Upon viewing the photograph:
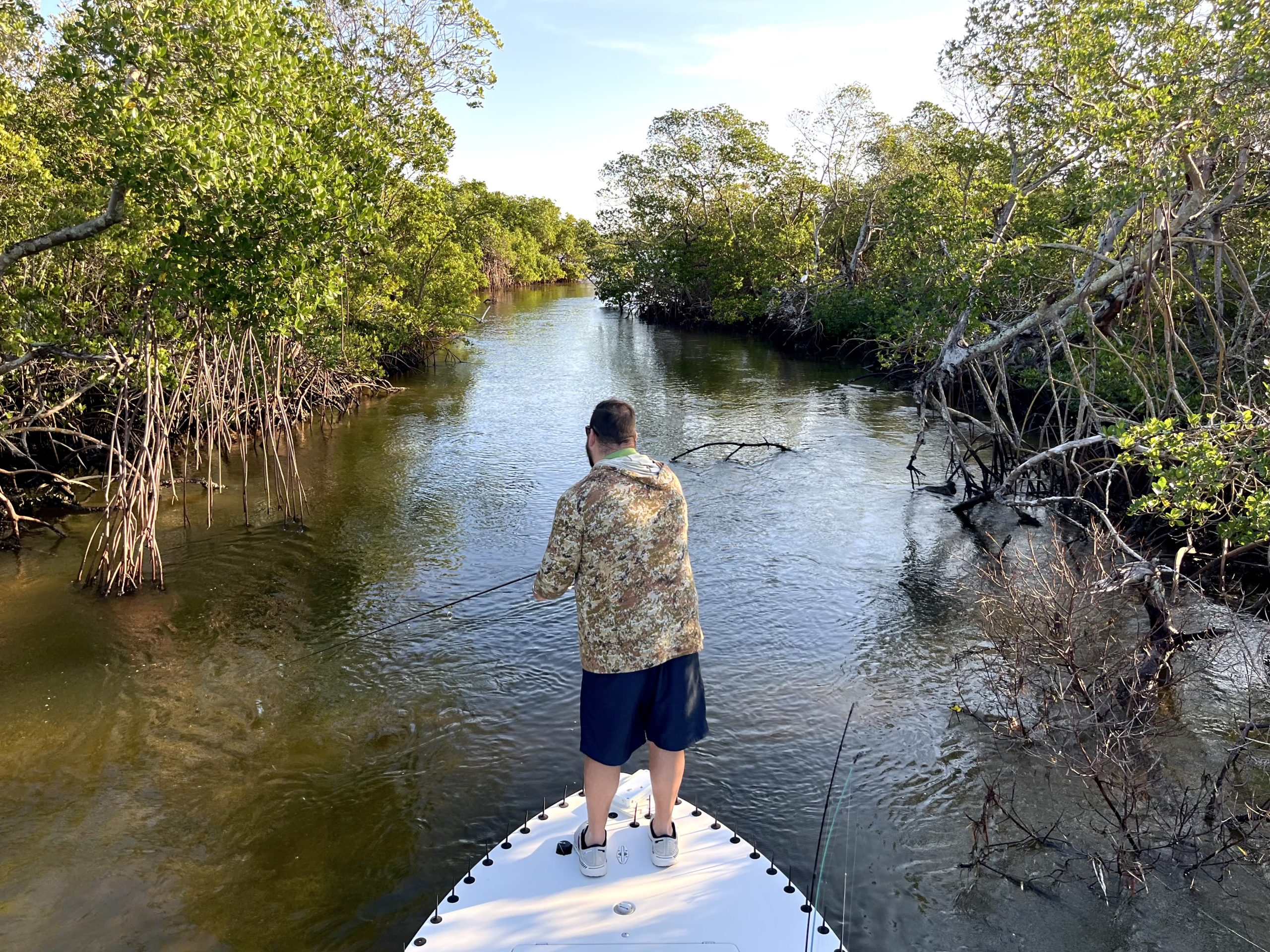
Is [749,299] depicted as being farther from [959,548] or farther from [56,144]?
[56,144]

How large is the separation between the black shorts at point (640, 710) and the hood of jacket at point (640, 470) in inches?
29.1

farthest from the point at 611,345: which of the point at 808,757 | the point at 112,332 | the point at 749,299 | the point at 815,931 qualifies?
the point at 815,931

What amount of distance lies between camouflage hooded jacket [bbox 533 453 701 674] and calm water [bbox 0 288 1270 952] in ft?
6.20

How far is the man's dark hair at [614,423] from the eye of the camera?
10.8 ft

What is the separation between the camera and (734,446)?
14.1m

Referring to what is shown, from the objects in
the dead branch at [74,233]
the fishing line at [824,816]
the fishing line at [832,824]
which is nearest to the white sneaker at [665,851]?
the fishing line at [824,816]

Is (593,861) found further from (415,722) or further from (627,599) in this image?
(415,722)

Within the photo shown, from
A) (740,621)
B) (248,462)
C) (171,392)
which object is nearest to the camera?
(740,621)

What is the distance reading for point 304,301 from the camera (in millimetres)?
6867

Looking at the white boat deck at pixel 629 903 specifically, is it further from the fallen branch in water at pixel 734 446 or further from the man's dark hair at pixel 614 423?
the fallen branch in water at pixel 734 446

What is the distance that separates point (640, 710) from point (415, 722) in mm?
3019

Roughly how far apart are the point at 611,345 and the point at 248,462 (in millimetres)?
17576

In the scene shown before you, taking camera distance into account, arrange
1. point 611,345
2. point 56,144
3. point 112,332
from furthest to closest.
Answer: point 611,345 → point 112,332 → point 56,144

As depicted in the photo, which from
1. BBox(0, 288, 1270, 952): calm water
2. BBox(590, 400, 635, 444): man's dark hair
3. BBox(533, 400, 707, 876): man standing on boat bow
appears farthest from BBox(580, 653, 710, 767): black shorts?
BBox(0, 288, 1270, 952): calm water
